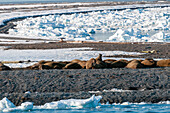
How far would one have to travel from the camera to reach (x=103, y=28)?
4506 centimetres

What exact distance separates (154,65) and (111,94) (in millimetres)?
5061

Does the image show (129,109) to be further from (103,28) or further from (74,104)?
(103,28)

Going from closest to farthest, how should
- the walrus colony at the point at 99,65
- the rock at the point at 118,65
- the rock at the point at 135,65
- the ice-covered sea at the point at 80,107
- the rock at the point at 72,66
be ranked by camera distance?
the ice-covered sea at the point at 80,107
the rock at the point at 135,65
the walrus colony at the point at 99,65
the rock at the point at 72,66
the rock at the point at 118,65

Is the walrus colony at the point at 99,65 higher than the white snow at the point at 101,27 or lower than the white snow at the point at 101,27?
higher

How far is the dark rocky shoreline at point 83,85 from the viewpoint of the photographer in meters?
9.71

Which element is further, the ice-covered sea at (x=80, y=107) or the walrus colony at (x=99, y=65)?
the walrus colony at (x=99, y=65)

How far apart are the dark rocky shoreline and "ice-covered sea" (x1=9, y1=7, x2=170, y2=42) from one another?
1786cm

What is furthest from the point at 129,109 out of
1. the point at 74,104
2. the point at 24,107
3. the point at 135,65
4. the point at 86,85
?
the point at 135,65

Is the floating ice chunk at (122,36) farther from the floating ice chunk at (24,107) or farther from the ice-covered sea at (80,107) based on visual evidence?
the floating ice chunk at (24,107)

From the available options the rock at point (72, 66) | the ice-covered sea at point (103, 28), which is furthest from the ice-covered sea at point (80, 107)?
the ice-covered sea at point (103, 28)

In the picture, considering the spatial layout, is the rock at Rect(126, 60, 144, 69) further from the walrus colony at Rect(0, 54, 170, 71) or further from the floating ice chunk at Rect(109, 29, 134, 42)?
the floating ice chunk at Rect(109, 29, 134, 42)

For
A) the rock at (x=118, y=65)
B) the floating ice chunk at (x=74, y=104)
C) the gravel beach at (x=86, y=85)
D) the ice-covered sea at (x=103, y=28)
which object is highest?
the floating ice chunk at (x=74, y=104)

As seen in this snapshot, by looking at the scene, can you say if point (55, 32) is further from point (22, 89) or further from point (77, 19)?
point (22, 89)

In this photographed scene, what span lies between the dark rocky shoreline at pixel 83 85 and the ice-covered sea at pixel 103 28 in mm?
17857
